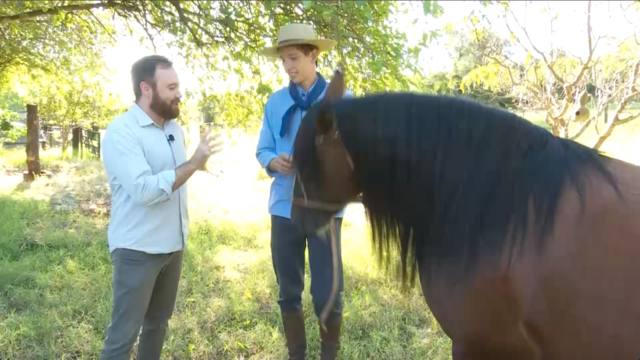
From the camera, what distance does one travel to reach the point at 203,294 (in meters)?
4.68

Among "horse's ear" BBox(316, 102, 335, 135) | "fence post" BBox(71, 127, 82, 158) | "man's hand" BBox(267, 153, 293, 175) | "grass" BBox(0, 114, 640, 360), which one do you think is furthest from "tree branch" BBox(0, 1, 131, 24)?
"fence post" BBox(71, 127, 82, 158)

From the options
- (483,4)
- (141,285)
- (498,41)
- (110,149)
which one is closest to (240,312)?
(141,285)

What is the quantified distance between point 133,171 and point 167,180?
0.16 m

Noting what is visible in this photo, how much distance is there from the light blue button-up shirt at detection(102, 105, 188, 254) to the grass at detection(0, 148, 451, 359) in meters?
1.23

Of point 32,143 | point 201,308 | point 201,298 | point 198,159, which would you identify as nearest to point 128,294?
point 198,159

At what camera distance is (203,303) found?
442cm

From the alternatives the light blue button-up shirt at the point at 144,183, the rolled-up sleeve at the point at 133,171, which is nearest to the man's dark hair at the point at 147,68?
the light blue button-up shirt at the point at 144,183

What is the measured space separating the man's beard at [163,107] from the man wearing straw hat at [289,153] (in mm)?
569

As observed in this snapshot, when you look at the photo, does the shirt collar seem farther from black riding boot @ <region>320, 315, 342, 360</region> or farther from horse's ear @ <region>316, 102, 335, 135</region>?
black riding boot @ <region>320, 315, 342, 360</region>

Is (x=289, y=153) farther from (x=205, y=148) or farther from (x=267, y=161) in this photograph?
(x=205, y=148)

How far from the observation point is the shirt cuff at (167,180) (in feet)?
7.83

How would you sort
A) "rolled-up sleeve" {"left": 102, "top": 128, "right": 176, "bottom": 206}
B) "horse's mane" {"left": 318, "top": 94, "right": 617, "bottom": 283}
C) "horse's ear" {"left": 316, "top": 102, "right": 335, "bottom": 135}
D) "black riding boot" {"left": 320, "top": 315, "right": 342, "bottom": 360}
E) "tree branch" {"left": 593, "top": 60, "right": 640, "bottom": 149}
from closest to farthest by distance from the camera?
"horse's mane" {"left": 318, "top": 94, "right": 617, "bottom": 283}, "horse's ear" {"left": 316, "top": 102, "right": 335, "bottom": 135}, "rolled-up sleeve" {"left": 102, "top": 128, "right": 176, "bottom": 206}, "black riding boot" {"left": 320, "top": 315, "right": 342, "bottom": 360}, "tree branch" {"left": 593, "top": 60, "right": 640, "bottom": 149}

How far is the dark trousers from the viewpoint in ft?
9.36

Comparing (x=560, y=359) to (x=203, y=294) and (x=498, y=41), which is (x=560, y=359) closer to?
(x=203, y=294)
